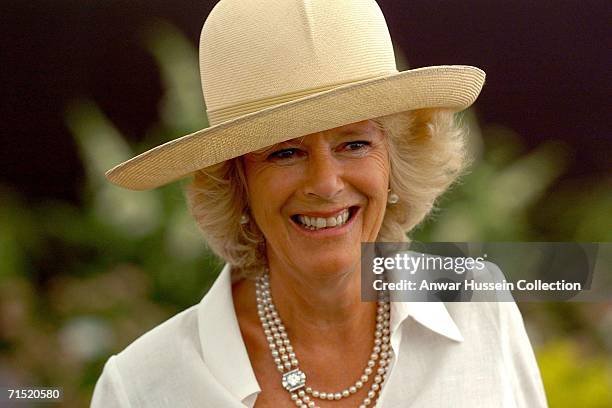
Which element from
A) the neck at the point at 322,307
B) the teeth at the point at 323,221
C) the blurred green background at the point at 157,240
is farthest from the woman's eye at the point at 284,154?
the blurred green background at the point at 157,240

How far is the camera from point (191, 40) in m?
2.47

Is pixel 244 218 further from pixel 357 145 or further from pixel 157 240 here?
pixel 157 240

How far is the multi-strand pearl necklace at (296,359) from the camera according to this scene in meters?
1.59

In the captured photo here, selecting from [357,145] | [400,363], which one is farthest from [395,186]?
[400,363]

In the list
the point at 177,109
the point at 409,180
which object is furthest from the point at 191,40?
the point at 409,180

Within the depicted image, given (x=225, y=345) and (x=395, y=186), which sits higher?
(x=395, y=186)

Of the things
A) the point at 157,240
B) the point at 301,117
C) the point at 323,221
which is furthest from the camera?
the point at 157,240

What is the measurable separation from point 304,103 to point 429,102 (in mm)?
268

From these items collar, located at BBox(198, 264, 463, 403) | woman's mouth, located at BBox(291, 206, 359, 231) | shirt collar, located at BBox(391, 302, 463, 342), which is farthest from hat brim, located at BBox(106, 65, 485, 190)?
shirt collar, located at BBox(391, 302, 463, 342)

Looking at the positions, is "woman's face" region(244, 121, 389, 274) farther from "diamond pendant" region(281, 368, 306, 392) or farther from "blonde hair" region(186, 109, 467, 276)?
"diamond pendant" region(281, 368, 306, 392)

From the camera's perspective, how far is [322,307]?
5.37ft

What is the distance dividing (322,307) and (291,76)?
0.43 m

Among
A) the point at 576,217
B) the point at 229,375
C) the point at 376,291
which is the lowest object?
the point at 229,375

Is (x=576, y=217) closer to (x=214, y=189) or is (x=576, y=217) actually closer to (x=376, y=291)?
(x=376, y=291)
